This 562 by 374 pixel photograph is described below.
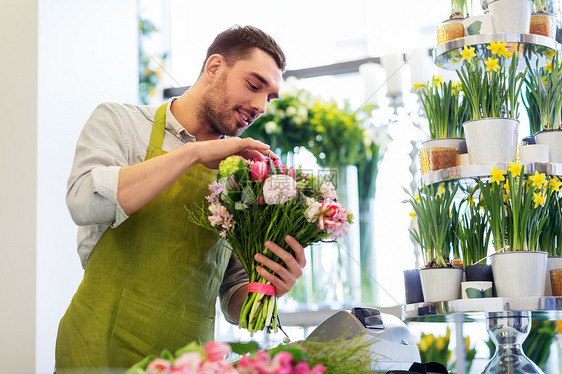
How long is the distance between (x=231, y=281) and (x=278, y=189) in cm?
48

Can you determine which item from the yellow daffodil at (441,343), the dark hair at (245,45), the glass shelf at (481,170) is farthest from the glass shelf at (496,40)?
the yellow daffodil at (441,343)

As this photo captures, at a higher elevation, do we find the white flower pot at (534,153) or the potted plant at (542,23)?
the potted plant at (542,23)

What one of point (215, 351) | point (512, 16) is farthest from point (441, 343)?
point (215, 351)

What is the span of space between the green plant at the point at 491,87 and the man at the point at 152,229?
1.58 ft

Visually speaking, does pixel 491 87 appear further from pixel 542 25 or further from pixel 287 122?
pixel 287 122

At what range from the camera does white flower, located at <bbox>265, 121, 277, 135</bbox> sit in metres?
1.89

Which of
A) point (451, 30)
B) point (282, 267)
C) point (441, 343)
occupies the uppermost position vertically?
point (451, 30)

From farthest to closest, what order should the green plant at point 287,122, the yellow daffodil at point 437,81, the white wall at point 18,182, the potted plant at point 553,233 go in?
the white wall at point 18,182 < the green plant at point 287,122 < the yellow daffodil at point 437,81 < the potted plant at point 553,233

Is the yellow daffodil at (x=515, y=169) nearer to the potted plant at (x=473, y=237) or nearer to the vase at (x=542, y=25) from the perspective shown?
the potted plant at (x=473, y=237)

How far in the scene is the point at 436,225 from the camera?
1.52m

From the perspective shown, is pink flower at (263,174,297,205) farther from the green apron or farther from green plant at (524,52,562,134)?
green plant at (524,52,562,134)

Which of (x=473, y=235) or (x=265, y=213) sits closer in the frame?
(x=265, y=213)

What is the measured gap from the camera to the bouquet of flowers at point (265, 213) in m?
1.23

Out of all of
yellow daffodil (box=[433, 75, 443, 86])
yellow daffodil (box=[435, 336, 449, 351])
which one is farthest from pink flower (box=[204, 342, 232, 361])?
yellow daffodil (box=[435, 336, 449, 351])
